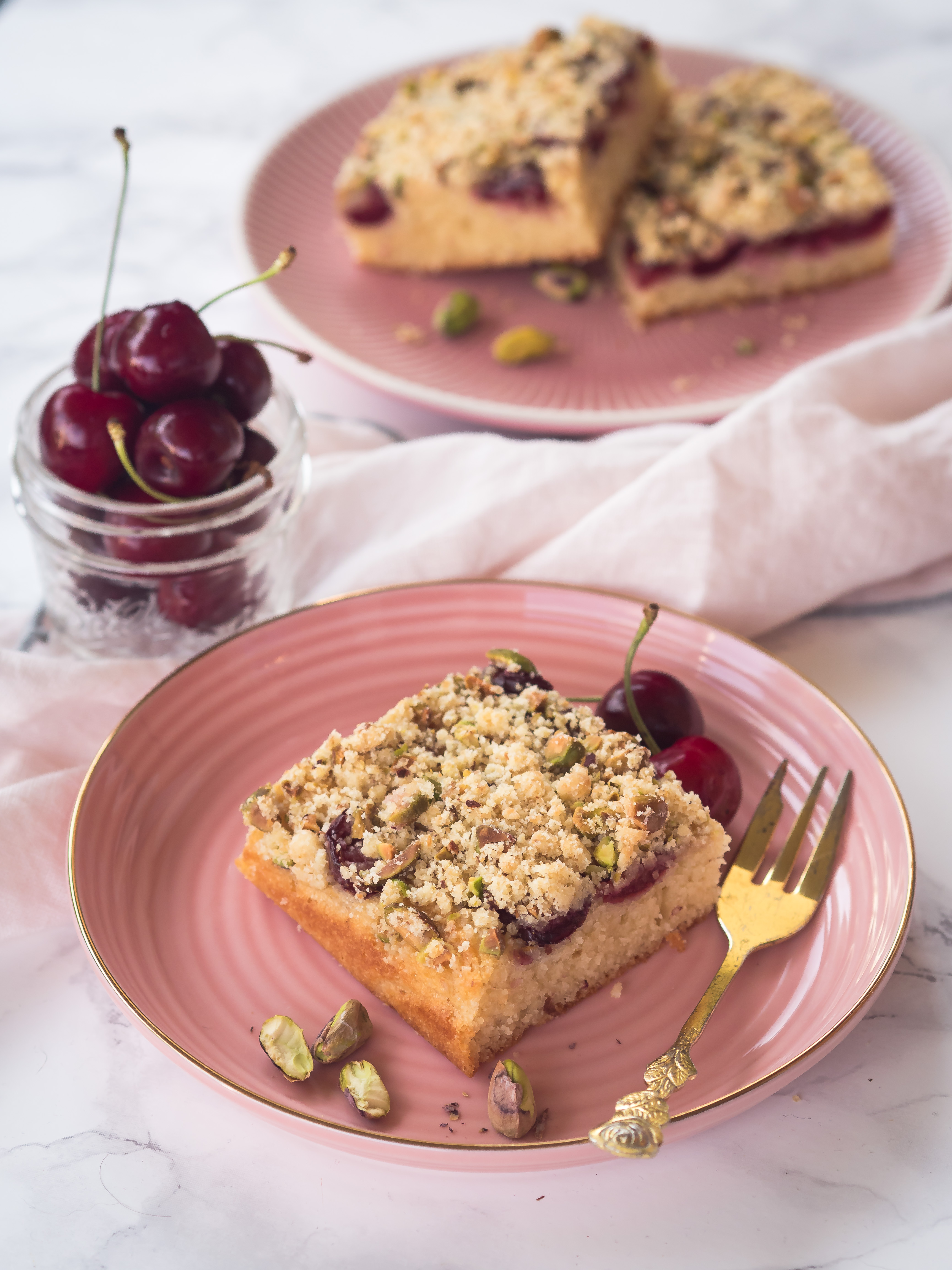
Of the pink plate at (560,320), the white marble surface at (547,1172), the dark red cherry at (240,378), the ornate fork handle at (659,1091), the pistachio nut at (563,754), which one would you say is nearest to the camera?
the ornate fork handle at (659,1091)

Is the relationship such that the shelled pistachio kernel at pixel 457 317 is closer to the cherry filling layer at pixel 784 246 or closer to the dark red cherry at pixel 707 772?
the cherry filling layer at pixel 784 246

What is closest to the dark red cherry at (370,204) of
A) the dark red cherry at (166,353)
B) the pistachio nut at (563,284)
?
the pistachio nut at (563,284)

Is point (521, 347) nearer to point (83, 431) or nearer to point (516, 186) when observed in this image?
point (516, 186)

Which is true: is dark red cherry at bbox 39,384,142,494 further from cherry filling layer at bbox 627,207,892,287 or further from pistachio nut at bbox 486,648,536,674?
cherry filling layer at bbox 627,207,892,287

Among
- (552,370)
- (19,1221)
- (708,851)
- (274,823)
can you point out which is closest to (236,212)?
(552,370)

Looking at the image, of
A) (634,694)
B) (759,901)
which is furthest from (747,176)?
(759,901)

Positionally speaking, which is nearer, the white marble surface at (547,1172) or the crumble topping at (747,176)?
the white marble surface at (547,1172)
